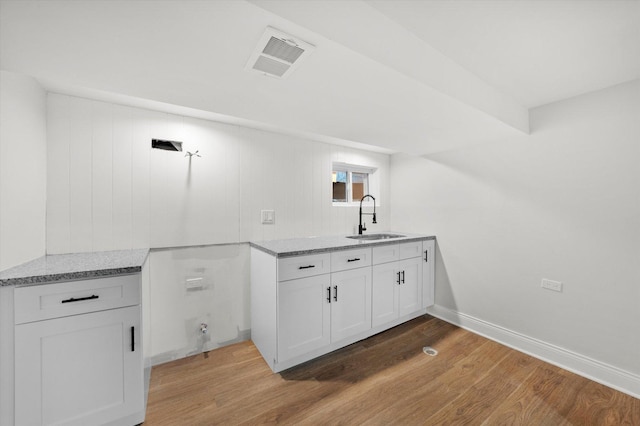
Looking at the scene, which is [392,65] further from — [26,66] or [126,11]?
[26,66]

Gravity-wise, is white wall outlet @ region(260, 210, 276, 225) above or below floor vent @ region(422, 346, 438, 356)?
above

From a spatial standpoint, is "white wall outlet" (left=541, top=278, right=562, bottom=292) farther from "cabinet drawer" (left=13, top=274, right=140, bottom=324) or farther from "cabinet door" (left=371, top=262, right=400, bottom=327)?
"cabinet drawer" (left=13, top=274, right=140, bottom=324)

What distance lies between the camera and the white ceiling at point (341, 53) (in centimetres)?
99

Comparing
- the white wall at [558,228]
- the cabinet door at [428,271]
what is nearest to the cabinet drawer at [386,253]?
the cabinet door at [428,271]

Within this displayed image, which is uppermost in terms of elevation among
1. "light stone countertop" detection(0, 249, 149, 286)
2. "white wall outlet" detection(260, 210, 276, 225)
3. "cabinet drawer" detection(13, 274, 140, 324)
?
"white wall outlet" detection(260, 210, 276, 225)

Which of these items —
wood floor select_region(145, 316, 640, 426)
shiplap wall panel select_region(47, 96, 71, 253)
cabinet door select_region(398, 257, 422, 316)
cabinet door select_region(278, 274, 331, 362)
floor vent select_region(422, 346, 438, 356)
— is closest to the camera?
wood floor select_region(145, 316, 640, 426)

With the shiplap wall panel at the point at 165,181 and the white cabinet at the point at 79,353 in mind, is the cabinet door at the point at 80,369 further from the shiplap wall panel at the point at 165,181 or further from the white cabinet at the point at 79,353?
the shiplap wall panel at the point at 165,181

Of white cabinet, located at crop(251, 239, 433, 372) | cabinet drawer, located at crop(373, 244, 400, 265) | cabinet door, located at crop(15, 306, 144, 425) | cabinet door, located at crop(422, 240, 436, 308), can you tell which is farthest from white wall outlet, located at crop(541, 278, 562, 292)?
cabinet door, located at crop(15, 306, 144, 425)

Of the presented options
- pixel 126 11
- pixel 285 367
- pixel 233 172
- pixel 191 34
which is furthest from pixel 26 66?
pixel 285 367

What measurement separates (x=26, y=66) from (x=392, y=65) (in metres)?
1.86

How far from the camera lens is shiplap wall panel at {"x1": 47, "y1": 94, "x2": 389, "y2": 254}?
5.82 ft

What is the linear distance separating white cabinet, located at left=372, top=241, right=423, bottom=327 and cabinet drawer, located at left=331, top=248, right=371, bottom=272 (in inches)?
4.7

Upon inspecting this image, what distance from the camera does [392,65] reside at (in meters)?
1.26

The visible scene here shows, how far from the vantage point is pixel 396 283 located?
8.59 feet
